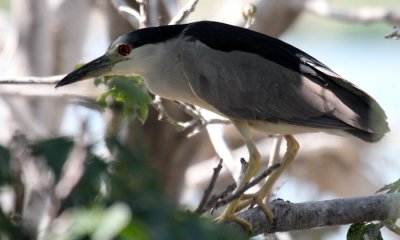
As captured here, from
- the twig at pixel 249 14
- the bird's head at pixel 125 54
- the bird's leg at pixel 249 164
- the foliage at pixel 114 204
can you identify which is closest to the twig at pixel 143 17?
the bird's head at pixel 125 54

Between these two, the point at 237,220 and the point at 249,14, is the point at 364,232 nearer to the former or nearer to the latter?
the point at 237,220

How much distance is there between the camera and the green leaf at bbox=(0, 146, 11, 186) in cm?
150

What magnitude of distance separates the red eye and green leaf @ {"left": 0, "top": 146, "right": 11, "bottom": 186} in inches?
97.4

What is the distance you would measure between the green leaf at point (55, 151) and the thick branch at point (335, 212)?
1.91 m

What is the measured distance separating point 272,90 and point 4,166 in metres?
2.69

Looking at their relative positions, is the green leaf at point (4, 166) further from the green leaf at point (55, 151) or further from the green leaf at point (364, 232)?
the green leaf at point (364, 232)

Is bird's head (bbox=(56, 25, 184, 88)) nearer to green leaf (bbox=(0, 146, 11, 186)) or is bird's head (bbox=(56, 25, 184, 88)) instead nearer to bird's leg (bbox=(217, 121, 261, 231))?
bird's leg (bbox=(217, 121, 261, 231))

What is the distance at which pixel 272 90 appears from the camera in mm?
4105

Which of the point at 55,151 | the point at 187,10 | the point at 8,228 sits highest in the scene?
the point at 55,151

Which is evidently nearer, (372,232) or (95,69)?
(372,232)

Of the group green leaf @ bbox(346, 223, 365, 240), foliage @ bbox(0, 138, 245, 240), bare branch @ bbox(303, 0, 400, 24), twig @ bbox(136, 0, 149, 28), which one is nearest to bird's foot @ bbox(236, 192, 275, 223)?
green leaf @ bbox(346, 223, 365, 240)

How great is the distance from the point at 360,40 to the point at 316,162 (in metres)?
4.95

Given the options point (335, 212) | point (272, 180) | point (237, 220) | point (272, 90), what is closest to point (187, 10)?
point (272, 90)

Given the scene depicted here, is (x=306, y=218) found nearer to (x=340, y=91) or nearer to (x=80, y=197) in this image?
(x=340, y=91)
